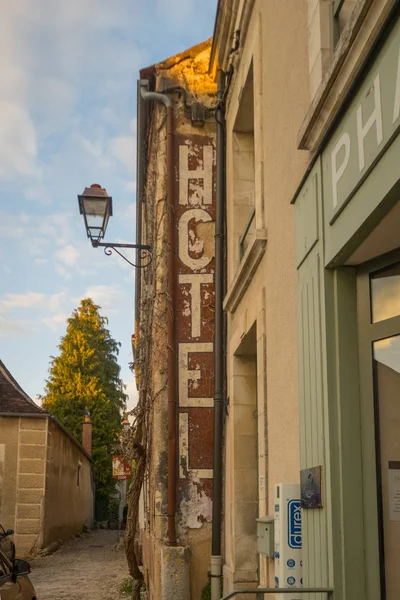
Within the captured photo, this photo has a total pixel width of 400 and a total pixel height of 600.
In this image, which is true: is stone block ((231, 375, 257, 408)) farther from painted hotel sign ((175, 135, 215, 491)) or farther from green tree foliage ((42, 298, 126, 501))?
green tree foliage ((42, 298, 126, 501))

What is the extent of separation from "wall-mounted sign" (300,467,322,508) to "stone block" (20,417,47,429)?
14.3 metres

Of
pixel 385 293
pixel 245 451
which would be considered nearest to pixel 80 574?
pixel 245 451

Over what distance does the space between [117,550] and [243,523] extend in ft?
42.9

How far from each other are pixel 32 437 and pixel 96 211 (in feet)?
29.6

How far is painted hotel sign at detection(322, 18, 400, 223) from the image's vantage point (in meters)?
3.16

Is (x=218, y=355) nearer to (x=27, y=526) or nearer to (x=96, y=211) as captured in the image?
(x=96, y=211)

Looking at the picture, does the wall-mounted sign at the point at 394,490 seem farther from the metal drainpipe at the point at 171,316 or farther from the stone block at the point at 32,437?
the stone block at the point at 32,437

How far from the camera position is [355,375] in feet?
13.1

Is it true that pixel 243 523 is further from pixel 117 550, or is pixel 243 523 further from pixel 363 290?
pixel 117 550

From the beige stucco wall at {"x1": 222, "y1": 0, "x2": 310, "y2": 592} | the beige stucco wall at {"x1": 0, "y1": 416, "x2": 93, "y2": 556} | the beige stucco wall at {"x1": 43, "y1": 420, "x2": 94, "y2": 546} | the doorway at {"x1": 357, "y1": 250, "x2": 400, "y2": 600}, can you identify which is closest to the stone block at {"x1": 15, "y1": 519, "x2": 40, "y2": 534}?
the beige stucco wall at {"x1": 0, "y1": 416, "x2": 93, "y2": 556}

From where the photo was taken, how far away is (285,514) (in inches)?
182

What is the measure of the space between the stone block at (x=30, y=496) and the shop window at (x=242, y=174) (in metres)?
10.8

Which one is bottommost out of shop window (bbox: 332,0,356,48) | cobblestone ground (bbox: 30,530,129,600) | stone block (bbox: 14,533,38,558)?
cobblestone ground (bbox: 30,530,129,600)

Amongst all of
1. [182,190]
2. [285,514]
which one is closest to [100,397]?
[182,190]
